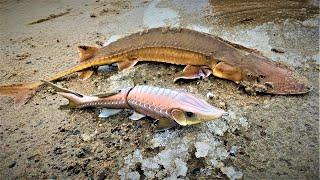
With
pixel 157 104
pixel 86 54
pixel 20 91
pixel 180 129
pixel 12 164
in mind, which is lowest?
pixel 12 164

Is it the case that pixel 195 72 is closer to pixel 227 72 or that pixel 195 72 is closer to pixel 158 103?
pixel 227 72

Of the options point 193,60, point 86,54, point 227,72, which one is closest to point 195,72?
point 193,60

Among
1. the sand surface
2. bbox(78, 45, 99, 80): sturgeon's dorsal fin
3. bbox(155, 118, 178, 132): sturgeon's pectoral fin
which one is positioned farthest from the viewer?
bbox(78, 45, 99, 80): sturgeon's dorsal fin

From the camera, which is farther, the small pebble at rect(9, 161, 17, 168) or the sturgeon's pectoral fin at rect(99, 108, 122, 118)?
the sturgeon's pectoral fin at rect(99, 108, 122, 118)

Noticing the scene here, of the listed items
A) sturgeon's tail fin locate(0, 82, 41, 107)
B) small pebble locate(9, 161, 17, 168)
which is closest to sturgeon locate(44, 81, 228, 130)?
sturgeon's tail fin locate(0, 82, 41, 107)

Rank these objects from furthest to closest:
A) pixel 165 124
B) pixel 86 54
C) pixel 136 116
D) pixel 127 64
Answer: pixel 86 54 < pixel 127 64 < pixel 136 116 < pixel 165 124

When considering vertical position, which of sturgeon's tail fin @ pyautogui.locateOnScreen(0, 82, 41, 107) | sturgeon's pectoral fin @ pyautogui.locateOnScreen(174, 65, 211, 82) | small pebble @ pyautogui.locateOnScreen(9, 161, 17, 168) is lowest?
small pebble @ pyautogui.locateOnScreen(9, 161, 17, 168)

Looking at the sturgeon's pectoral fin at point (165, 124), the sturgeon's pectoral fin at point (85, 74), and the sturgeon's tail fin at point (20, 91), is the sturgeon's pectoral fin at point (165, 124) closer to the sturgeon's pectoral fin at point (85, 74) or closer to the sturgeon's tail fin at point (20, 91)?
the sturgeon's pectoral fin at point (85, 74)

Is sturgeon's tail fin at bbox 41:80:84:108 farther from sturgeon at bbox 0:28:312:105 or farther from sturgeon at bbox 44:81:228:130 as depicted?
sturgeon at bbox 0:28:312:105
